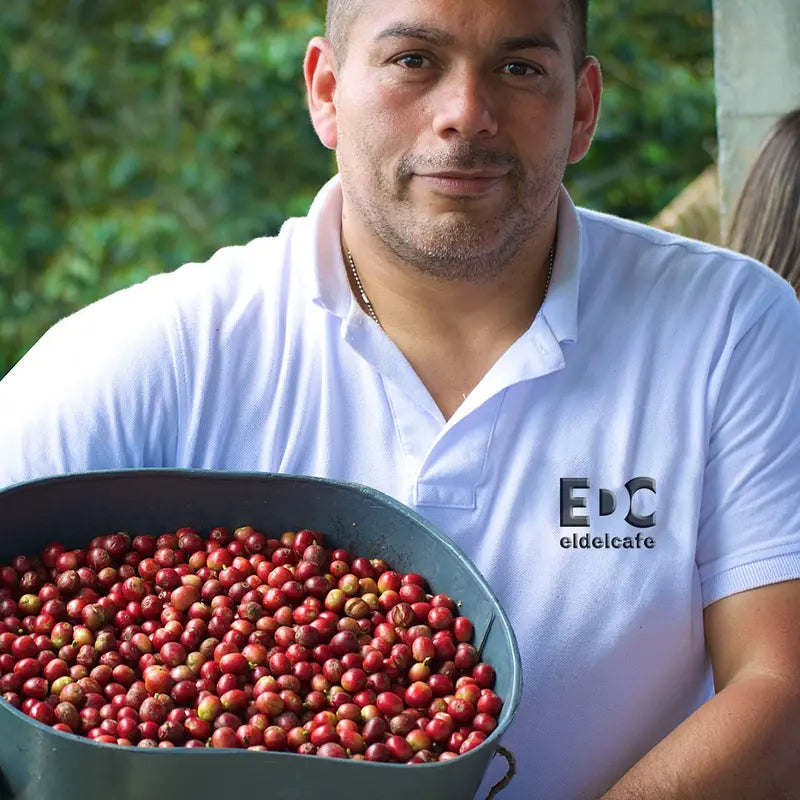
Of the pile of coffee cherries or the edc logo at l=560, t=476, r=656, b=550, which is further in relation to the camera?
the edc logo at l=560, t=476, r=656, b=550

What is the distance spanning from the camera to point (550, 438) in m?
1.78

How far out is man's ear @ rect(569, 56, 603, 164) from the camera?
191 centimetres

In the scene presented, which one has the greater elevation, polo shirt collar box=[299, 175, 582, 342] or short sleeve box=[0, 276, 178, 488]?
polo shirt collar box=[299, 175, 582, 342]

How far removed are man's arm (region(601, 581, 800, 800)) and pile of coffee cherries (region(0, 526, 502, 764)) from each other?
31 centimetres

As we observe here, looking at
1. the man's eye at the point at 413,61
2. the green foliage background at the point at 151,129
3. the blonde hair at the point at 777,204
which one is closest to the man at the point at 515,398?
the man's eye at the point at 413,61

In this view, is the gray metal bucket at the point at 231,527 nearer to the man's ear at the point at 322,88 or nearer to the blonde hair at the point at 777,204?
the man's ear at the point at 322,88

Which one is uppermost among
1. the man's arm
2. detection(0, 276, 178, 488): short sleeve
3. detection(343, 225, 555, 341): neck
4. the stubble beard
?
the stubble beard

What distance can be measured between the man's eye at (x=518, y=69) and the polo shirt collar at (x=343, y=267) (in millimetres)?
254

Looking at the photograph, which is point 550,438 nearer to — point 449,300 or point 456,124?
point 449,300

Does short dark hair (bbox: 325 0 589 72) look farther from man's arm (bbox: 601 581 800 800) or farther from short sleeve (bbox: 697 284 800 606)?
man's arm (bbox: 601 581 800 800)

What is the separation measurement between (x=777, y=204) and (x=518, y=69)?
1348 millimetres

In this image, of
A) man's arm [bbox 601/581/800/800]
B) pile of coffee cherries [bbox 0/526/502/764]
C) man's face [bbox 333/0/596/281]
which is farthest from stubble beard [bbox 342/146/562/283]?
man's arm [bbox 601/581/800/800]

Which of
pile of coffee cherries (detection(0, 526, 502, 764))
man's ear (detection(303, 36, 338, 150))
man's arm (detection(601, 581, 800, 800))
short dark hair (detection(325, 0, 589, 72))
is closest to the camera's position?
pile of coffee cherries (detection(0, 526, 502, 764))

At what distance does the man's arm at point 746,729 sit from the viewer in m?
1.59
